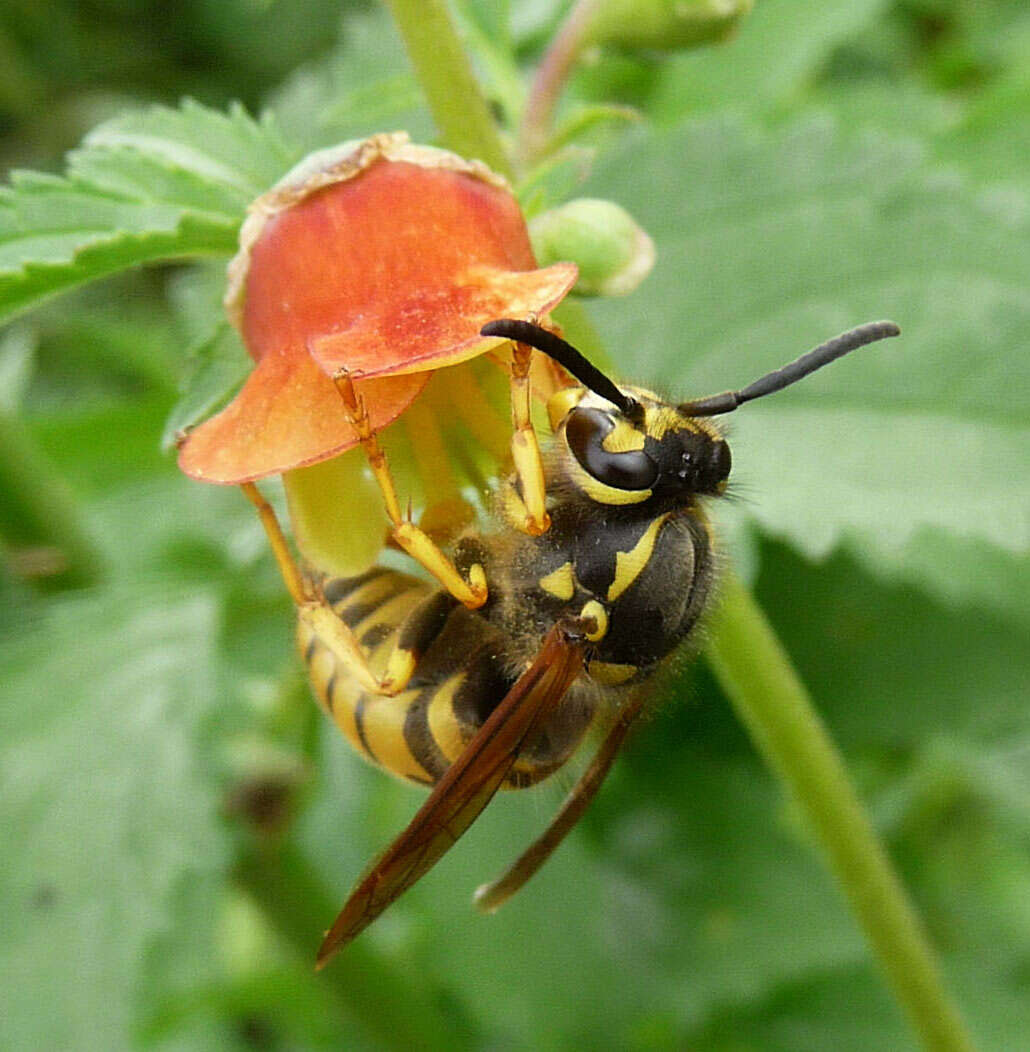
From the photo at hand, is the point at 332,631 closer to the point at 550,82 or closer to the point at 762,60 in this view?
the point at 550,82

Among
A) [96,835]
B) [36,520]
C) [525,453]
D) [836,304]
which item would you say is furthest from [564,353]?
A: [36,520]

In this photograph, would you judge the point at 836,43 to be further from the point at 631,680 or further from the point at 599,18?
the point at 631,680

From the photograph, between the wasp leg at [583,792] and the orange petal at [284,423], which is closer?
the orange petal at [284,423]

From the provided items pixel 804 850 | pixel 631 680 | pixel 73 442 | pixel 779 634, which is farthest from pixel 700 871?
pixel 73 442

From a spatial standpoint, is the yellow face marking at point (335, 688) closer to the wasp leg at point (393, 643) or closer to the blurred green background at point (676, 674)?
the wasp leg at point (393, 643)

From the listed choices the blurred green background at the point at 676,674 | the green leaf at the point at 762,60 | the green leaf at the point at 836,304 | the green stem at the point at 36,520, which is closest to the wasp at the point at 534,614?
the blurred green background at the point at 676,674

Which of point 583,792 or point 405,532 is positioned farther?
point 583,792

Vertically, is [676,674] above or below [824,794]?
above
